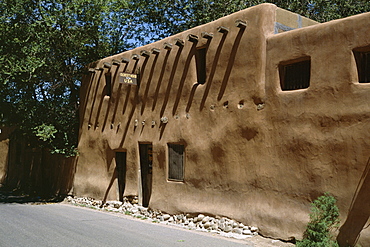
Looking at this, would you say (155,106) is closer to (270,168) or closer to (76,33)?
(270,168)

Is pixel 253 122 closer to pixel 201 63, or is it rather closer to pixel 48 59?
pixel 201 63

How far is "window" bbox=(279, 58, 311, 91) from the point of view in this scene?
8.81 meters

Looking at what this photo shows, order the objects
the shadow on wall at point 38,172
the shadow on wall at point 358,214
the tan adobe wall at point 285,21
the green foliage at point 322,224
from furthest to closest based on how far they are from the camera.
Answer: the shadow on wall at point 38,172 < the tan adobe wall at point 285,21 < the green foliage at point 322,224 < the shadow on wall at point 358,214

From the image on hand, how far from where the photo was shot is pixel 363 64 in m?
7.84

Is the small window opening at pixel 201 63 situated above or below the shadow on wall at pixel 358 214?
above

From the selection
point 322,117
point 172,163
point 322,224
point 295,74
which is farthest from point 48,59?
point 322,224

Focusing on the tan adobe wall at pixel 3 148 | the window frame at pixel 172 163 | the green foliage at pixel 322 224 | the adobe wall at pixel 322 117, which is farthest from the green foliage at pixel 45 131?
the green foliage at pixel 322 224

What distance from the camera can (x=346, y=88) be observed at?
7770mm

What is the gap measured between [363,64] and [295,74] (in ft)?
5.13

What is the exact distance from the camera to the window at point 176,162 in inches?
463

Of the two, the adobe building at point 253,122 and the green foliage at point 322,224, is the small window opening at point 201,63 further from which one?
the green foliage at point 322,224

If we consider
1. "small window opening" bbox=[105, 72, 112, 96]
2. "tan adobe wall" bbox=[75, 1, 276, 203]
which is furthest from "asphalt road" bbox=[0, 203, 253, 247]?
"small window opening" bbox=[105, 72, 112, 96]

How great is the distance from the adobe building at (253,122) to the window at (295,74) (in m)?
0.02

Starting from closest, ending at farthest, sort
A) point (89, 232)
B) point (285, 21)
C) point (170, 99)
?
point (89, 232)
point (285, 21)
point (170, 99)
